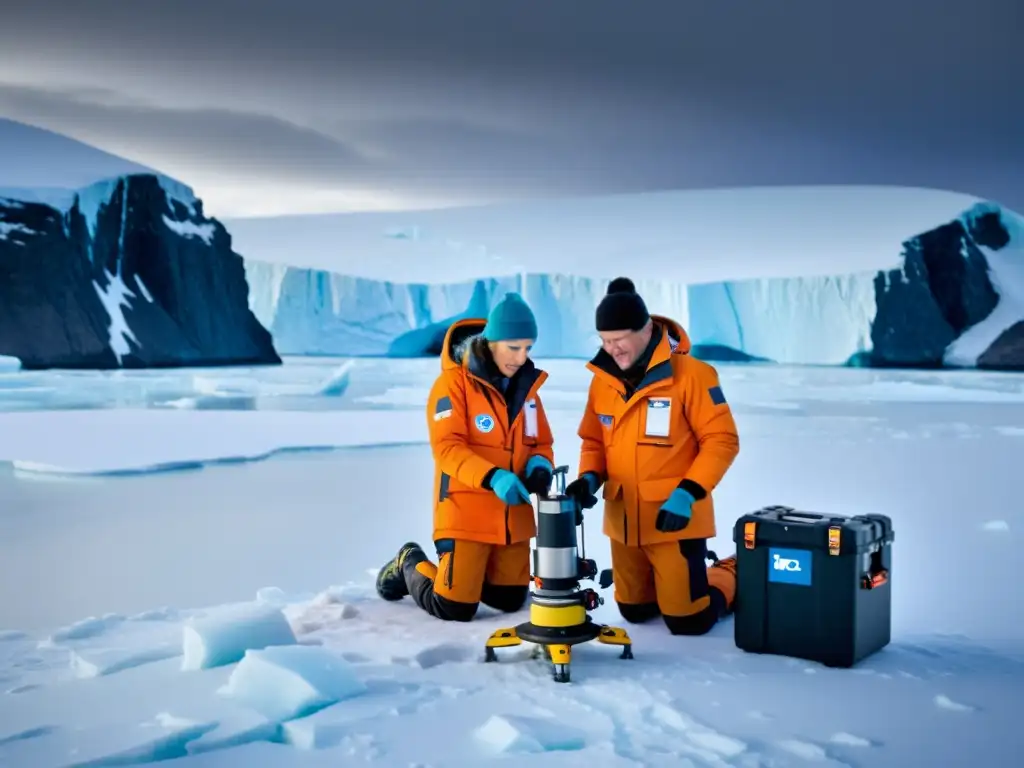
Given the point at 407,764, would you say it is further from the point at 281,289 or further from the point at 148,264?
the point at 148,264

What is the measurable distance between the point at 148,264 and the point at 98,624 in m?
35.3

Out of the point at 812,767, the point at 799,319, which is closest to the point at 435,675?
the point at 812,767

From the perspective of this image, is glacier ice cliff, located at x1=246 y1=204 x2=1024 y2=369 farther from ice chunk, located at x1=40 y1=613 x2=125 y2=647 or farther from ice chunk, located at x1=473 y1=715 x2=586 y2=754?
ice chunk, located at x1=473 y1=715 x2=586 y2=754

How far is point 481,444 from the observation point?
Result: 10.2ft

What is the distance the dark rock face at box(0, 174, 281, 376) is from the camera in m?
31.2

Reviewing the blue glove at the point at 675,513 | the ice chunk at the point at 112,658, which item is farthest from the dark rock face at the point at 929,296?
the ice chunk at the point at 112,658

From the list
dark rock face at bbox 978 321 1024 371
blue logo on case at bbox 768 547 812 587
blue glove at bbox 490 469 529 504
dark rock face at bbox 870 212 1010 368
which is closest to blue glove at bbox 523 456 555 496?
blue glove at bbox 490 469 529 504

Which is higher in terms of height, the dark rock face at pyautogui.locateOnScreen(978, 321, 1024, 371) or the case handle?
the dark rock face at pyautogui.locateOnScreen(978, 321, 1024, 371)

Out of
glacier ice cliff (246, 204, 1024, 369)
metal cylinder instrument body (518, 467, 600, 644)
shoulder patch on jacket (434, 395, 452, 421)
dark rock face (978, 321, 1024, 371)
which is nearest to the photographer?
metal cylinder instrument body (518, 467, 600, 644)

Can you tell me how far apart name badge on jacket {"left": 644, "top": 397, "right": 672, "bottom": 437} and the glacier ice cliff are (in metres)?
25.5

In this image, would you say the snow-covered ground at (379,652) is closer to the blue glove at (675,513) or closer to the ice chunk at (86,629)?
the ice chunk at (86,629)

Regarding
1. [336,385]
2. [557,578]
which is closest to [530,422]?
[557,578]

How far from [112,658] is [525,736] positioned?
1.28 meters

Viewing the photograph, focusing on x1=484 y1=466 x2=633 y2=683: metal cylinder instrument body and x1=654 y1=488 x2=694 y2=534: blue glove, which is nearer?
x1=484 y1=466 x2=633 y2=683: metal cylinder instrument body
